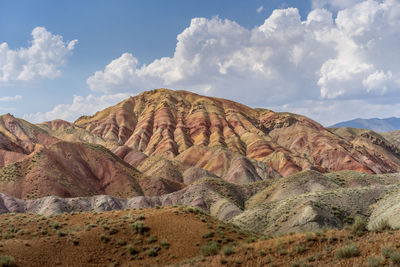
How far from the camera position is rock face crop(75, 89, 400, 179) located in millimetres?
126944

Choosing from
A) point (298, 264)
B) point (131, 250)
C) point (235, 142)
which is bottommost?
point (131, 250)

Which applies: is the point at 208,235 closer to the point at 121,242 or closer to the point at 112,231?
the point at 121,242

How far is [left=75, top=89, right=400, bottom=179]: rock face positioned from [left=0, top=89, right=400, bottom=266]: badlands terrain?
29.3 inches

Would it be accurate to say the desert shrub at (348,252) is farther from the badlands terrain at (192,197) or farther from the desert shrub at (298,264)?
the desert shrub at (298,264)

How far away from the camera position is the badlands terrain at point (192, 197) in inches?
738

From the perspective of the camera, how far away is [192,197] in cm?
7444

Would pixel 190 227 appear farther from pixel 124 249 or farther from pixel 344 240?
pixel 344 240

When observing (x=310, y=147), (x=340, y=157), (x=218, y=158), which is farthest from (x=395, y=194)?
(x=310, y=147)

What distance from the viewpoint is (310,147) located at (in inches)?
6280

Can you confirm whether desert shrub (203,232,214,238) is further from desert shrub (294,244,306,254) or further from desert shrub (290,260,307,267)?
desert shrub (290,260,307,267)

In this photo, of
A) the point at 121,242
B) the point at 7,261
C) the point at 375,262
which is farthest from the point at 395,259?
the point at 7,261

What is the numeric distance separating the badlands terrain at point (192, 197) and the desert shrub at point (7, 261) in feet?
0.22

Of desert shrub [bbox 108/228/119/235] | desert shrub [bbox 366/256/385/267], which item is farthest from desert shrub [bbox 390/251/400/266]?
desert shrub [bbox 108/228/119/235]

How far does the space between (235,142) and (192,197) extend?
84981 mm
